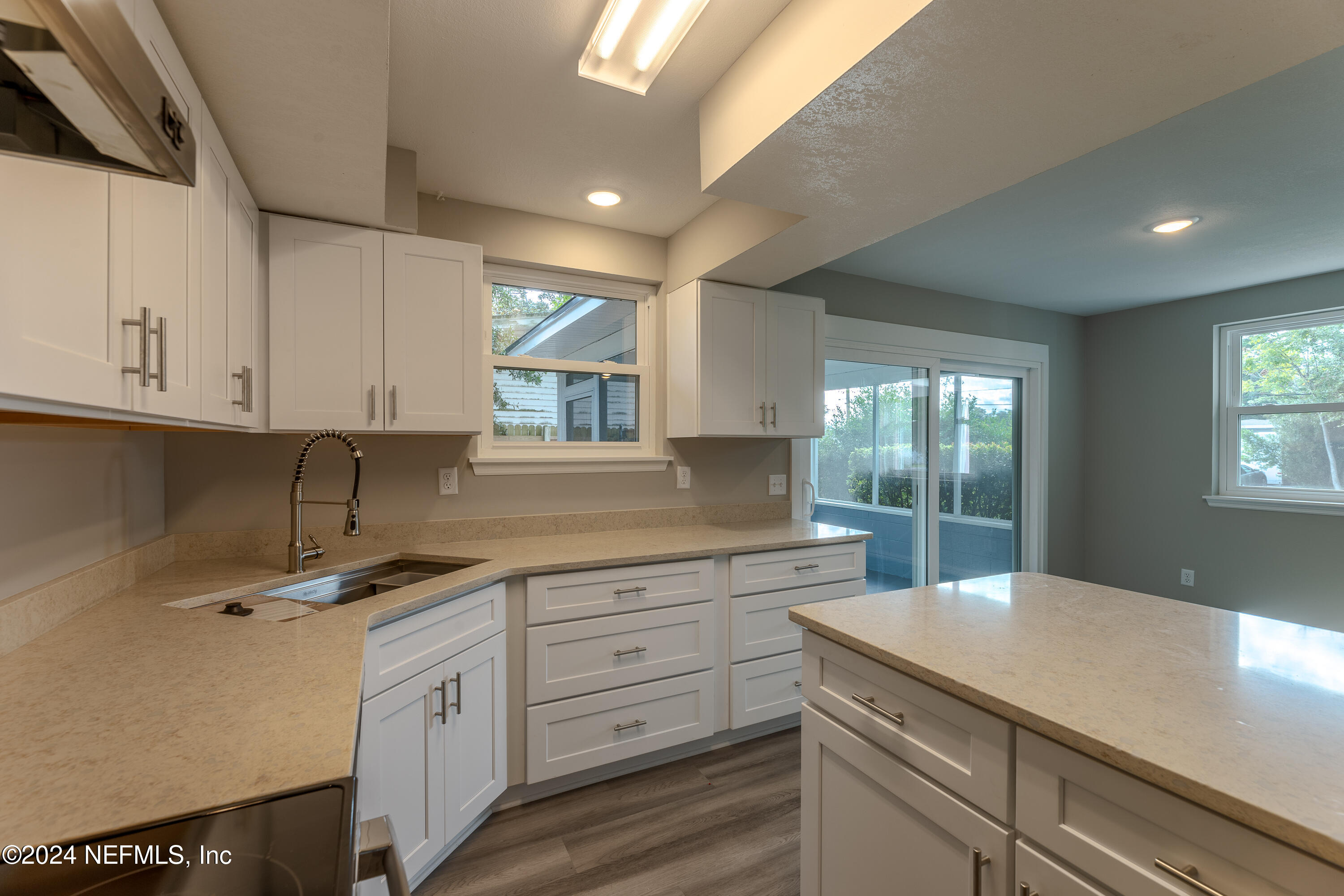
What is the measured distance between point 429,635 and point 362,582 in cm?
58

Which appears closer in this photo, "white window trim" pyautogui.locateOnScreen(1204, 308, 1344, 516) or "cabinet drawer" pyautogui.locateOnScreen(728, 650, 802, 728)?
"cabinet drawer" pyautogui.locateOnScreen(728, 650, 802, 728)

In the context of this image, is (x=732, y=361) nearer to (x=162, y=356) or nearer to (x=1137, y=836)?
(x=162, y=356)

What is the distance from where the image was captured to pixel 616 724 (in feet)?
7.34

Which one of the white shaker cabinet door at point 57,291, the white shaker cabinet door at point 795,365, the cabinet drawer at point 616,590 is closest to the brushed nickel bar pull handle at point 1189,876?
the white shaker cabinet door at point 57,291

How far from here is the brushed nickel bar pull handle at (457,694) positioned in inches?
68.1

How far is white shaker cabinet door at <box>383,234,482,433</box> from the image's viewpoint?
214 cm

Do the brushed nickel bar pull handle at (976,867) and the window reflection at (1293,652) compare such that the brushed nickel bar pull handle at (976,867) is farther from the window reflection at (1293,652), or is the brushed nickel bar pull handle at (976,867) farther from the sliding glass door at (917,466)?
the sliding glass door at (917,466)

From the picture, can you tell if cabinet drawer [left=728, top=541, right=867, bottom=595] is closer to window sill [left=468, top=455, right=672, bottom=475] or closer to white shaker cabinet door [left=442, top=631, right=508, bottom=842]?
window sill [left=468, top=455, right=672, bottom=475]

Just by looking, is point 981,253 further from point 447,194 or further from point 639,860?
point 639,860

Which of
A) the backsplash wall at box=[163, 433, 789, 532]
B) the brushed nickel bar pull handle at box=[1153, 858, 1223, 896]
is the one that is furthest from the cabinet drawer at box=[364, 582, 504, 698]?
the brushed nickel bar pull handle at box=[1153, 858, 1223, 896]

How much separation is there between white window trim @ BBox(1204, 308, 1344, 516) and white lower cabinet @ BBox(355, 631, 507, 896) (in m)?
4.86

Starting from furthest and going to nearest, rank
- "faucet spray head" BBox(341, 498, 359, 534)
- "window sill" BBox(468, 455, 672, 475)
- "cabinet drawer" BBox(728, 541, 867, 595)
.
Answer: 1. "window sill" BBox(468, 455, 672, 475)
2. "cabinet drawer" BBox(728, 541, 867, 595)
3. "faucet spray head" BBox(341, 498, 359, 534)

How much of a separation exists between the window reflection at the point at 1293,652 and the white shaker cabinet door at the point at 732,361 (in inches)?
75.6

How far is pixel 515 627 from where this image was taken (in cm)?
207
